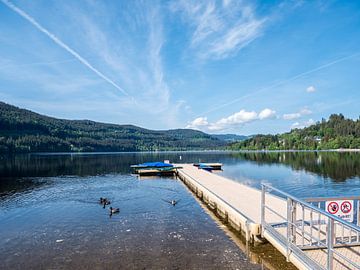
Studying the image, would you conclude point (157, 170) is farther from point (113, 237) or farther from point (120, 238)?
point (120, 238)

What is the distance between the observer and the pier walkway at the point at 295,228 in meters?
6.77

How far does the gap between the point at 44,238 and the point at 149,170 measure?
2865 centimetres

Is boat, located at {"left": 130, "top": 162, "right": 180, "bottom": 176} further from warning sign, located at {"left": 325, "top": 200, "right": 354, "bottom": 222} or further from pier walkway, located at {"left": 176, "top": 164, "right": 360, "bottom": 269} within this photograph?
warning sign, located at {"left": 325, "top": 200, "right": 354, "bottom": 222}

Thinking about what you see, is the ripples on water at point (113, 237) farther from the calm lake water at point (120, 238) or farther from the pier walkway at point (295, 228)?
the pier walkway at point (295, 228)

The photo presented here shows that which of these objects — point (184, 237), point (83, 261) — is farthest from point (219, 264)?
point (83, 261)

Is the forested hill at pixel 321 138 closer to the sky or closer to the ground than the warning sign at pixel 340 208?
closer to the sky

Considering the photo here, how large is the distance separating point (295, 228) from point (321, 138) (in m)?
173

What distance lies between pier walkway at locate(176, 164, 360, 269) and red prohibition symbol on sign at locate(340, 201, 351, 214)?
1.29ft

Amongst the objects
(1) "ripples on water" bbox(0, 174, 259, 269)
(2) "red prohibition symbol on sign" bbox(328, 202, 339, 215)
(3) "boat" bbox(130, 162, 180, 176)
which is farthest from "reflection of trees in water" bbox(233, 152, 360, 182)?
(2) "red prohibition symbol on sign" bbox(328, 202, 339, 215)

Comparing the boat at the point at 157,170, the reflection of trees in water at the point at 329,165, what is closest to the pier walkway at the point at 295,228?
the reflection of trees in water at the point at 329,165

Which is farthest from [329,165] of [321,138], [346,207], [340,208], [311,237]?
[321,138]

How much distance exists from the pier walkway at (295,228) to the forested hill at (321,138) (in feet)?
479

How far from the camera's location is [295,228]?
7910 millimetres

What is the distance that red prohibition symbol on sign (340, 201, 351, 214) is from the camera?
7.68 metres
